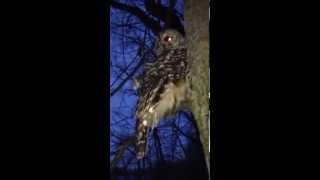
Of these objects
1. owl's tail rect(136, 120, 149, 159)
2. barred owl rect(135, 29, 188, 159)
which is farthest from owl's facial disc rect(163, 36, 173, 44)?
owl's tail rect(136, 120, 149, 159)

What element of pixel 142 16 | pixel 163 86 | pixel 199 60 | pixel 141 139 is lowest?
pixel 141 139

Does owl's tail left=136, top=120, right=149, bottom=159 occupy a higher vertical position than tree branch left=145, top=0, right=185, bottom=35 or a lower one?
lower

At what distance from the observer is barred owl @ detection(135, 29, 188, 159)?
2814 millimetres

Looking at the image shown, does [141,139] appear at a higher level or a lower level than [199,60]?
lower

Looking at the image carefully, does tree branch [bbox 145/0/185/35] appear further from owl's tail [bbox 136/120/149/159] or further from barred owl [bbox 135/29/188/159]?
owl's tail [bbox 136/120/149/159]

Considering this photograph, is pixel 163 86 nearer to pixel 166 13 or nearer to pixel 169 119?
pixel 169 119

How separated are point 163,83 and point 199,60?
0.63 ft

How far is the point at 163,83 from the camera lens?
283 cm

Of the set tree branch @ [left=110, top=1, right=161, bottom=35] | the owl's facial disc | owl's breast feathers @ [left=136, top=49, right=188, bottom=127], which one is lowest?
owl's breast feathers @ [left=136, top=49, right=188, bottom=127]

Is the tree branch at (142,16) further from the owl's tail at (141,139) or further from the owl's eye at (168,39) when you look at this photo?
the owl's tail at (141,139)

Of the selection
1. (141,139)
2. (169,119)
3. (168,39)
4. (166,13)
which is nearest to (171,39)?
(168,39)
